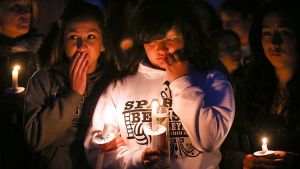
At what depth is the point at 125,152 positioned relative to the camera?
10.1 feet

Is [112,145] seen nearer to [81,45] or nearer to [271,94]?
[81,45]

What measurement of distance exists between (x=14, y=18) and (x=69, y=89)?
44.1 inches

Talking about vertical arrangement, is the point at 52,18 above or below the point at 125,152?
above

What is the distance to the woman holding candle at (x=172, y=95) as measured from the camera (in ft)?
9.85

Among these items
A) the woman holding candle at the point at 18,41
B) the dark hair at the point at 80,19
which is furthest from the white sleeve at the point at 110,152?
the woman holding candle at the point at 18,41

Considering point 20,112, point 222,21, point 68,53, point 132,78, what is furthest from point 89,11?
point 222,21

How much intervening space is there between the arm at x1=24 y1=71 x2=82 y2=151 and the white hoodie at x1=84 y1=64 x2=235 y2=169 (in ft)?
0.63

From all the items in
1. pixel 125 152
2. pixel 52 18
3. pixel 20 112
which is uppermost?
pixel 52 18

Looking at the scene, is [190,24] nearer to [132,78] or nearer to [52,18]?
[132,78]

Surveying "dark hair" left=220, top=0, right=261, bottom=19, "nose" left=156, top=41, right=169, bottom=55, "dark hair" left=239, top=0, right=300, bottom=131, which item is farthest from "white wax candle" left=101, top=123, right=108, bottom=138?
"dark hair" left=220, top=0, right=261, bottom=19

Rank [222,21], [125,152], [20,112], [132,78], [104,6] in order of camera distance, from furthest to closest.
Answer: [222,21]
[104,6]
[20,112]
[132,78]
[125,152]

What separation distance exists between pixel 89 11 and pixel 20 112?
1.03m

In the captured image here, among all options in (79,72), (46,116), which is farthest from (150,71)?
(46,116)

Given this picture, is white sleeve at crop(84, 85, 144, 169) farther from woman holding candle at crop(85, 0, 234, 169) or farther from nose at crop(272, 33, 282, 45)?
nose at crop(272, 33, 282, 45)
